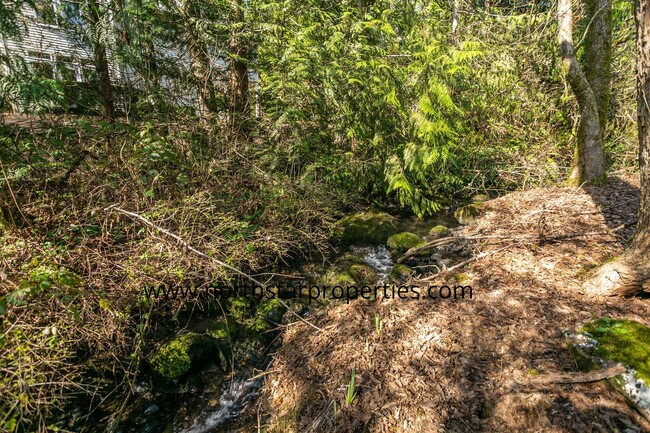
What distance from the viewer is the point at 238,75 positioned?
6.42 metres

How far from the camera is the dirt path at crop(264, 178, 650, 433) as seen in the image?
234cm

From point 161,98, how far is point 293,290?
4.23 meters

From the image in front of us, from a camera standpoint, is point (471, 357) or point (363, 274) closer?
point (471, 357)

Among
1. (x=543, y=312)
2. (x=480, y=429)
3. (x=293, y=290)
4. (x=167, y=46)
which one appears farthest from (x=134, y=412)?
(x=167, y=46)

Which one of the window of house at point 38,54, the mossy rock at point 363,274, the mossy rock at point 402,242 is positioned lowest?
the mossy rock at point 363,274

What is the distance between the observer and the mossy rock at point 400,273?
525cm

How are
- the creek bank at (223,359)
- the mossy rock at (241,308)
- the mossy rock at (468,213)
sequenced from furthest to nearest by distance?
the mossy rock at (468,213) < the mossy rock at (241,308) < the creek bank at (223,359)

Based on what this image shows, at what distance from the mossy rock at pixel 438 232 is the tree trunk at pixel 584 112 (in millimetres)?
3525

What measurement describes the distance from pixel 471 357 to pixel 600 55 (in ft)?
27.2

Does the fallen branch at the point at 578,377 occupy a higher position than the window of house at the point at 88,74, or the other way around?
the window of house at the point at 88,74

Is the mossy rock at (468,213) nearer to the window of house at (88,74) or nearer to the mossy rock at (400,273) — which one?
the mossy rock at (400,273)

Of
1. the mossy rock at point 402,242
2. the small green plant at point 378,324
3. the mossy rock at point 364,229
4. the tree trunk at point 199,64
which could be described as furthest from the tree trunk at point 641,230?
the tree trunk at point 199,64

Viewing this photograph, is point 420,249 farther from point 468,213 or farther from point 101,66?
point 101,66

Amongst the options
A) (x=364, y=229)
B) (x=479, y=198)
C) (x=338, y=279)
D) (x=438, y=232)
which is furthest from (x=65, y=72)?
(x=479, y=198)
